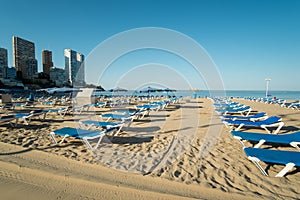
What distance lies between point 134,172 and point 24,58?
80.3m

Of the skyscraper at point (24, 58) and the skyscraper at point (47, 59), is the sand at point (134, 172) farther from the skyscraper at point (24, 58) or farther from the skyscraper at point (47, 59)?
the skyscraper at point (47, 59)

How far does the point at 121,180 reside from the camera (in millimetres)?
2207

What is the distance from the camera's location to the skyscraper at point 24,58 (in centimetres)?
5625

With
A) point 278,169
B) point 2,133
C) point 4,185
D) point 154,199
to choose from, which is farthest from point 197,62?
point 2,133

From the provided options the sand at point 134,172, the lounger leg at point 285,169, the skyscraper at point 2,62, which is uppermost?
the skyscraper at point 2,62

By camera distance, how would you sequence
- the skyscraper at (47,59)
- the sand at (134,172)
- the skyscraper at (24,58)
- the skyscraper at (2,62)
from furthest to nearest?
the skyscraper at (47,59) → the skyscraper at (24,58) → the skyscraper at (2,62) → the sand at (134,172)

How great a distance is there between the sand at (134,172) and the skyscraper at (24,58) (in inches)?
2574

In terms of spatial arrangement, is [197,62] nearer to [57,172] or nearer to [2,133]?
[57,172]

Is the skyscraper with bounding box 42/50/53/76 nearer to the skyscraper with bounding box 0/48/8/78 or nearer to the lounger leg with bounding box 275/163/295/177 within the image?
the skyscraper with bounding box 0/48/8/78

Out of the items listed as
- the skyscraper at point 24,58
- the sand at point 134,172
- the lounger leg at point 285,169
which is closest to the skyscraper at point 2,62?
the skyscraper at point 24,58

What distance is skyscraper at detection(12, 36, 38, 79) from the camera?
56.2 metres

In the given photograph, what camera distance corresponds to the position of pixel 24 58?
206 feet

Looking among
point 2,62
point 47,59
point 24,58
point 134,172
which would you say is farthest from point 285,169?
point 47,59

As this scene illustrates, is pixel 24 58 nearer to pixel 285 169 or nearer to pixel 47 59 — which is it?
pixel 47 59
